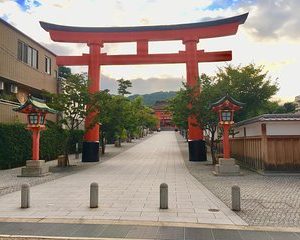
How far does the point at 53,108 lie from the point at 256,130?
12283 millimetres

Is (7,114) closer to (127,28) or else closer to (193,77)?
(127,28)

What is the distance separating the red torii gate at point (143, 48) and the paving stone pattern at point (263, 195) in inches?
320

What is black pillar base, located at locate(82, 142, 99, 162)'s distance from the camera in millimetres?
24250

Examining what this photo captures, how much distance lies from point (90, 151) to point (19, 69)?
27.4ft

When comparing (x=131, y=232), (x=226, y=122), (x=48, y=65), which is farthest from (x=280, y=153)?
(x=48, y=65)

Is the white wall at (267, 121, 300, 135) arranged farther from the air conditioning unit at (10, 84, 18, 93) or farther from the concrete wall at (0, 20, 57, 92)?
the air conditioning unit at (10, 84, 18, 93)

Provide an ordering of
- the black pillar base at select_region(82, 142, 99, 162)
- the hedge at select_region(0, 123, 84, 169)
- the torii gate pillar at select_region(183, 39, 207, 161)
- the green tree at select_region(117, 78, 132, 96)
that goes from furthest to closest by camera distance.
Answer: the green tree at select_region(117, 78, 132, 96)
the black pillar base at select_region(82, 142, 99, 162)
the torii gate pillar at select_region(183, 39, 207, 161)
the hedge at select_region(0, 123, 84, 169)

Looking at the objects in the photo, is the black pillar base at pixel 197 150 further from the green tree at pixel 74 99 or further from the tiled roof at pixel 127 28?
the tiled roof at pixel 127 28

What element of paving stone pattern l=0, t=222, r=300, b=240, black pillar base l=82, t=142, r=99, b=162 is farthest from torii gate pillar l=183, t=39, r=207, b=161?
paving stone pattern l=0, t=222, r=300, b=240

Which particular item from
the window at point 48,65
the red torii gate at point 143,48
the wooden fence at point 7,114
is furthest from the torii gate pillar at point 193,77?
the window at point 48,65

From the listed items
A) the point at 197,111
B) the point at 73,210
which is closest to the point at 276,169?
the point at 197,111

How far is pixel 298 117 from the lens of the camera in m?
17.4

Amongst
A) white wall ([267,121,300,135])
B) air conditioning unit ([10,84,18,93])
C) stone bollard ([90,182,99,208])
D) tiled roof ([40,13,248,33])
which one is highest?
tiled roof ([40,13,248,33])

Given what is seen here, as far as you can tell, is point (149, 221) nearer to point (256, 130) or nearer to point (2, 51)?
point (256, 130)
